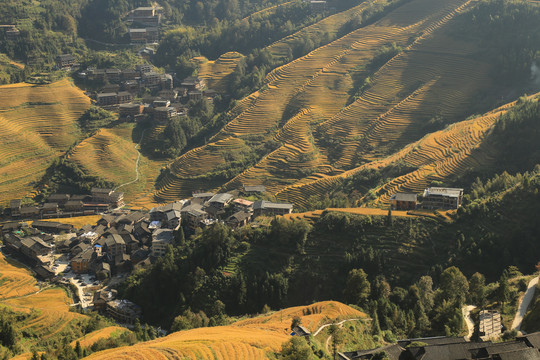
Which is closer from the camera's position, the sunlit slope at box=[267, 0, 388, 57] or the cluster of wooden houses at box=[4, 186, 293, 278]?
the cluster of wooden houses at box=[4, 186, 293, 278]

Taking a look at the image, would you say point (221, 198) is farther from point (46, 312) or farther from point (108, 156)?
point (108, 156)

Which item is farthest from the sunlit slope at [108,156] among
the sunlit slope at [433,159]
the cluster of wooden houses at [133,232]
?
the sunlit slope at [433,159]

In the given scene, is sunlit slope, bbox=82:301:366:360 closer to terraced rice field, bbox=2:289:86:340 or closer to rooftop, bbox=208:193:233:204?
terraced rice field, bbox=2:289:86:340

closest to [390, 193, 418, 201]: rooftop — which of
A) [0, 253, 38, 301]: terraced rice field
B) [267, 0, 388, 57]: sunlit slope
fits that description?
[0, 253, 38, 301]: terraced rice field

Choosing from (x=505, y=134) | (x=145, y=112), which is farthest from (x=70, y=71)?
(x=505, y=134)

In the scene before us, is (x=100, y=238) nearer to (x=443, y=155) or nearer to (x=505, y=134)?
(x=443, y=155)

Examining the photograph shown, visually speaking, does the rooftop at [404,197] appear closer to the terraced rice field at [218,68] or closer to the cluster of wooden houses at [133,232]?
the cluster of wooden houses at [133,232]
